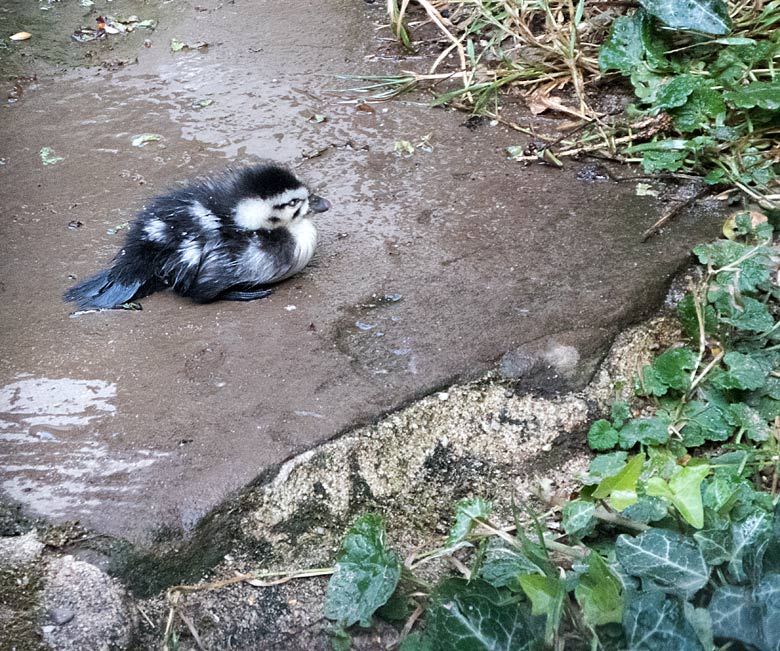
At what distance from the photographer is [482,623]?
1976 mm

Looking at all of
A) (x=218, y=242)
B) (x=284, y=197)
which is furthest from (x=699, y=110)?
(x=218, y=242)

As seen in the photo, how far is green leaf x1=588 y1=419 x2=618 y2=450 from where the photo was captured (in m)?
2.90

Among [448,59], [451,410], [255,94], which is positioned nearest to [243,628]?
[451,410]

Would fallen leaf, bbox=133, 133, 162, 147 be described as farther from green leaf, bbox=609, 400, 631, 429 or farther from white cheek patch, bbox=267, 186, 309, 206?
green leaf, bbox=609, 400, 631, 429

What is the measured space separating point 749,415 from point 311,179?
7.49 feet

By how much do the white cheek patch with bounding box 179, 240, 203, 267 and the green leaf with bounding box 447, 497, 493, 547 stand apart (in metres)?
1.61

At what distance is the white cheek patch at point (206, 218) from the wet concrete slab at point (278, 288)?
1.12 ft

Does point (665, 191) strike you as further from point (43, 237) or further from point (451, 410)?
point (43, 237)

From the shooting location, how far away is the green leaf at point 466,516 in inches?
94.6

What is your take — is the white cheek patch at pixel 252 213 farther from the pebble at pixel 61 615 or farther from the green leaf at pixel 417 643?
the green leaf at pixel 417 643

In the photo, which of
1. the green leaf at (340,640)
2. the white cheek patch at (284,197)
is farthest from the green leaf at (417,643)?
the white cheek patch at (284,197)

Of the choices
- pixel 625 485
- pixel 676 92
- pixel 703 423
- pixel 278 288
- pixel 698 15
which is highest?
pixel 698 15

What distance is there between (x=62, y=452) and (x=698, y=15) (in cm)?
360

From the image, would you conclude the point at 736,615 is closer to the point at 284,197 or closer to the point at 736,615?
the point at 736,615
